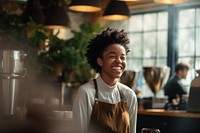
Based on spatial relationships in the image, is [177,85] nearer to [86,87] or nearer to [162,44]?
[162,44]

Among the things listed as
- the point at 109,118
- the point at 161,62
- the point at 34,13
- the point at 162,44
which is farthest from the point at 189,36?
the point at 109,118

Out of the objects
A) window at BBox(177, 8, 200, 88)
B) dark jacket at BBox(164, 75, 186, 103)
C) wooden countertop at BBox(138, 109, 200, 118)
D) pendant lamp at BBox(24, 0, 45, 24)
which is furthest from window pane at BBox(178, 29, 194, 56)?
wooden countertop at BBox(138, 109, 200, 118)

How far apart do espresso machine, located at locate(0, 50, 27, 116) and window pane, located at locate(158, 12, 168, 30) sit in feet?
18.6

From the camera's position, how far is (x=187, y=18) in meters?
7.69

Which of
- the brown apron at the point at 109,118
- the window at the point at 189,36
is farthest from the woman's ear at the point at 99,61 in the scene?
the window at the point at 189,36

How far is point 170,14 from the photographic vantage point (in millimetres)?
7848

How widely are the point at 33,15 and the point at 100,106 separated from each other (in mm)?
4281

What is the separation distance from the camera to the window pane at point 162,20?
8.01m

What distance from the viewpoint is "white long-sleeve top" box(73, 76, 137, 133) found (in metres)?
2.33

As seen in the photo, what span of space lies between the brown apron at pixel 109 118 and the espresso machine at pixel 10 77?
1.48ft

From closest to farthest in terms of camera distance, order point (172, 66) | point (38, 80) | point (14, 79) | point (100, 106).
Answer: point (100, 106) < point (14, 79) < point (38, 80) < point (172, 66)

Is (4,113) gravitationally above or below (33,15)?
below

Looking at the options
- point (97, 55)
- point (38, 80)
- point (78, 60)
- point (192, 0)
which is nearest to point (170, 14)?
point (192, 0)

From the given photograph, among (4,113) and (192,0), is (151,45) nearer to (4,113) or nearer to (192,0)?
(192,0)
